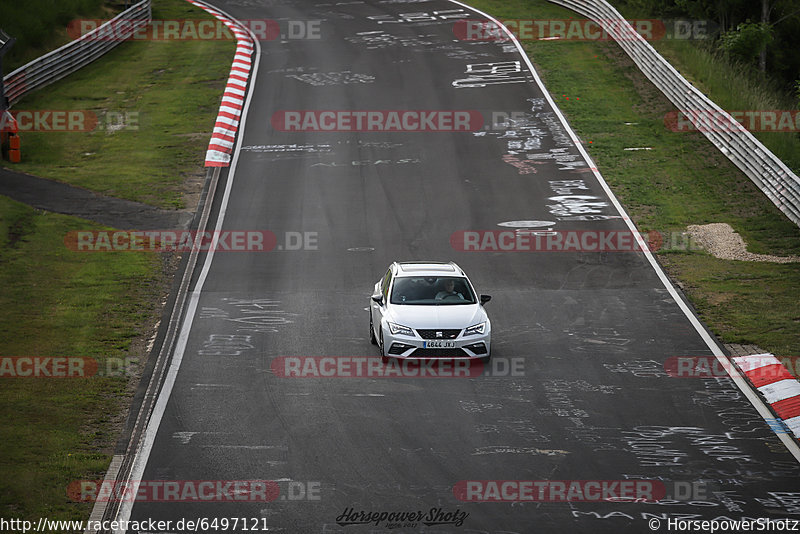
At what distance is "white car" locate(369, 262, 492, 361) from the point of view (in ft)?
51.9

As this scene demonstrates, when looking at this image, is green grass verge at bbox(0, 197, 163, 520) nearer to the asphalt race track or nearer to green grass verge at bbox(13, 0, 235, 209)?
the asphalt race track

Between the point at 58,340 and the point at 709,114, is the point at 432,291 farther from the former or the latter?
the point at 709,114

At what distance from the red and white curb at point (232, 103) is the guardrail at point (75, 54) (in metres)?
4.43

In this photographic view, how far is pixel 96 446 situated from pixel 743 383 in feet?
32.8

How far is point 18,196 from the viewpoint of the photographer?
82.8ft

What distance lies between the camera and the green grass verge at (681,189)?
18922 mm

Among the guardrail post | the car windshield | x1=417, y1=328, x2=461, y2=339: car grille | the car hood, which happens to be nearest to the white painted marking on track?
the car hood

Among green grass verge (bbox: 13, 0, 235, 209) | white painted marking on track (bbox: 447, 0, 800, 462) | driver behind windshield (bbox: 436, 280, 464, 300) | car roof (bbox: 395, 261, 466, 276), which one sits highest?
green grass verge (bbox: 13, 0, 235, 209)

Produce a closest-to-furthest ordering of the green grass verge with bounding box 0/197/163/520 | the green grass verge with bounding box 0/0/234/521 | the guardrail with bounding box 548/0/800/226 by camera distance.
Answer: the green grass verge with bounding box 0/197/163/520 → the green grass verge with bounding box 0/0/234/521 → the guardrail with bounding box 548/0/800/226

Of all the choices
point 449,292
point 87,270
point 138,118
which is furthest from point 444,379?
point 138,118

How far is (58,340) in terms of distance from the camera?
1709 centimetres

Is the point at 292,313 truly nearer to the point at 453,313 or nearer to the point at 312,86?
the point at 453,313

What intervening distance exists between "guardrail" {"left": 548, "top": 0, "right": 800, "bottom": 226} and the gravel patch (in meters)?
1.83

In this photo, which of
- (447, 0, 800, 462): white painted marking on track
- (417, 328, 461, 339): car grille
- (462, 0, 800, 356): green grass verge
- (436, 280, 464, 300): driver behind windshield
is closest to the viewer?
(447, 0, 800, 462): white painted marking on track
